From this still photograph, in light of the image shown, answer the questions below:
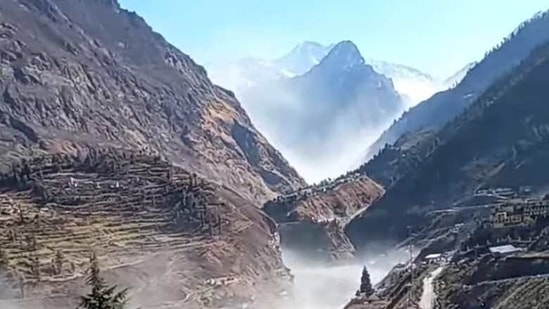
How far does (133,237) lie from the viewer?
12362cm

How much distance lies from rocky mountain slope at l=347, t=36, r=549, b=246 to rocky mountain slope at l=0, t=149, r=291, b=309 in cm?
3853

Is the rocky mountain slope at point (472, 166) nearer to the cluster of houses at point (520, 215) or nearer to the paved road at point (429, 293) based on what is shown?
the cluster of houses at point (520, 215)

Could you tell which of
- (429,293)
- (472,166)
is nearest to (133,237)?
(429,293)

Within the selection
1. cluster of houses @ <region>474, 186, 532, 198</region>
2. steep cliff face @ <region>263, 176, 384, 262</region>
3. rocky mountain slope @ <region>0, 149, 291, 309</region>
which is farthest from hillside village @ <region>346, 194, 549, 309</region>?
steep cliff face @ <region>263, 176, 384, 262</region>

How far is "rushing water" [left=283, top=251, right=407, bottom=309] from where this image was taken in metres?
139

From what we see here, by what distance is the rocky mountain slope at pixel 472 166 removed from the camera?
566 feet

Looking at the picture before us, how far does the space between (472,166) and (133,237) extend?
86.1 metres

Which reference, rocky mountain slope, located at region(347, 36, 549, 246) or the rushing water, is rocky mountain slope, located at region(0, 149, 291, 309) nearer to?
the rushing water

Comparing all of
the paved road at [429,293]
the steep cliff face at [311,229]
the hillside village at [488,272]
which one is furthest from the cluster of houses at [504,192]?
the paved road at [429,293]

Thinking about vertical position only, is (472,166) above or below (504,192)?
Answer: above

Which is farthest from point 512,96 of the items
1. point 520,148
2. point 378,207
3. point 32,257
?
point 32,257

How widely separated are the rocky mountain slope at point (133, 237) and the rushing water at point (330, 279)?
5053 millimetres

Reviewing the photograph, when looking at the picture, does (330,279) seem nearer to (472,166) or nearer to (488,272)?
(472,166)

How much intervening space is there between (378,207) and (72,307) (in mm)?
101496
